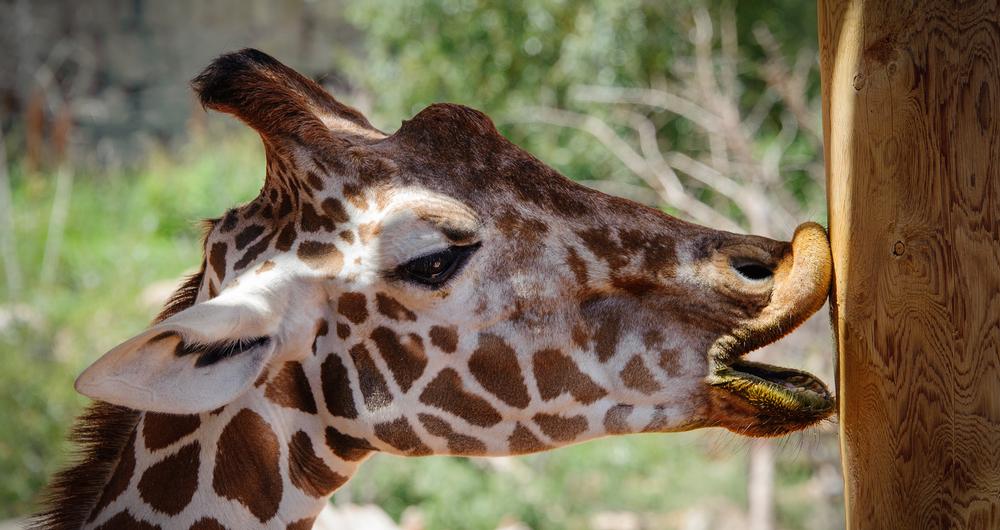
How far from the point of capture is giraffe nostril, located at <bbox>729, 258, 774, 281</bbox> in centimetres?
212

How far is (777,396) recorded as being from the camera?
2.07m

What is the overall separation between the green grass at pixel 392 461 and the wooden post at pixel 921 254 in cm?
364

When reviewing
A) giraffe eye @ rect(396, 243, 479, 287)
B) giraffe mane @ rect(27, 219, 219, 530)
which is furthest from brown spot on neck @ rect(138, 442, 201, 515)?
giraffe eye @ rect(396, 243, 479, 287)

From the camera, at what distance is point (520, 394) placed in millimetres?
2168

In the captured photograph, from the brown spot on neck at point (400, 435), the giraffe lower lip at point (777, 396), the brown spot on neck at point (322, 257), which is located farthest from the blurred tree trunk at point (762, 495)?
the brown spot on neck at point (322, 257)

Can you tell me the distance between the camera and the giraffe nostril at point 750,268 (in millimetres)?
2121

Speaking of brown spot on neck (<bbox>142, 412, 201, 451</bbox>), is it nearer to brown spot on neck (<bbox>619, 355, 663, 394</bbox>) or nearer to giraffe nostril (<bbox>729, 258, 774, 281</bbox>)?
brown spot on neck (<bbox>619, 355, 663, 394</bbox>)

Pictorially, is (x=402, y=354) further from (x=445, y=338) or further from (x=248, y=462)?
(x=248, y=462)

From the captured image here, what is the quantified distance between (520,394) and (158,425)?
2.64 ft

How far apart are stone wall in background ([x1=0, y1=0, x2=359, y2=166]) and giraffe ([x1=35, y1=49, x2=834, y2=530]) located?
12.4 meters

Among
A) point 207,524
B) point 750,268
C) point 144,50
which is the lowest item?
point 207,524

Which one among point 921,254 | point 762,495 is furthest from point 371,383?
point 762,495

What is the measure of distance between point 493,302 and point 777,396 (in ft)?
2.01

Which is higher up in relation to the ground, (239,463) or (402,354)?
(402,354)
